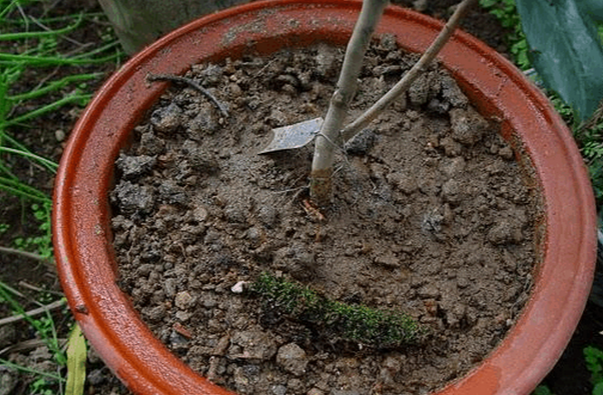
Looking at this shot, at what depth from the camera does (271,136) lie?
4.53 ft

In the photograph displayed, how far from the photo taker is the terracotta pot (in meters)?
1.13

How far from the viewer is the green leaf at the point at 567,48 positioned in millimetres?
923

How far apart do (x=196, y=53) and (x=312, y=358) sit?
1.98ft

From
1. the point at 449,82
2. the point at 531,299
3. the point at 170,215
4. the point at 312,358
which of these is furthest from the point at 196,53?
the point at 531,299

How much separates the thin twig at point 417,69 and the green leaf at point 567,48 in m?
0.09

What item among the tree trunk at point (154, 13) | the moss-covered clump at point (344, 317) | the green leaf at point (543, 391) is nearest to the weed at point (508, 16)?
the tree trunk at point (154, 13)

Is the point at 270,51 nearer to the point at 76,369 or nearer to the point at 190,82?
the point at 190,82

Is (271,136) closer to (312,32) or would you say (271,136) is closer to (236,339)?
(312,32)

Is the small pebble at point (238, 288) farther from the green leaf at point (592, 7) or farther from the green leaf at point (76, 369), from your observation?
the green leaf at point (592, 7)

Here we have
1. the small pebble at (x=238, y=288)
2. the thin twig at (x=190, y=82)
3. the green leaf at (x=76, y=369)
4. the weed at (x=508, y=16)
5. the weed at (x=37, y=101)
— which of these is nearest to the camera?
the small pebble at (x=238, y=288)

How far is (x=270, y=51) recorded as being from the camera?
58.1 inches

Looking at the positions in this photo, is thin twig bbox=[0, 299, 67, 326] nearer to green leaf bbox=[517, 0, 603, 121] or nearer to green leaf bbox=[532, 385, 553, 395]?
green leaf bbox=[532, 385, 553, 395]

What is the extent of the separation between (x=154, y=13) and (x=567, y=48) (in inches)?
40.0

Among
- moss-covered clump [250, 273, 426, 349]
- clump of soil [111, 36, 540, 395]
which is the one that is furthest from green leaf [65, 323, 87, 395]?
moss-covered clump [250, 273, 426, 349]
